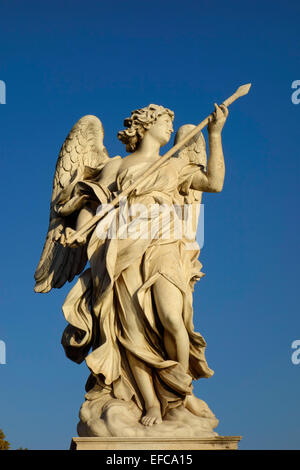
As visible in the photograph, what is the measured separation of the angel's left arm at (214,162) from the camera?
7.75m

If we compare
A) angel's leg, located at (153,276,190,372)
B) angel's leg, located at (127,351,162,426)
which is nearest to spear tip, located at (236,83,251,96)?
angel's leg, located at (153,276,190,372)

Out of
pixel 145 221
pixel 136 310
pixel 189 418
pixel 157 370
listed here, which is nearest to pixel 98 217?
pixel 145 221

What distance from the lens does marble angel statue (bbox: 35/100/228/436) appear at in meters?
7.02

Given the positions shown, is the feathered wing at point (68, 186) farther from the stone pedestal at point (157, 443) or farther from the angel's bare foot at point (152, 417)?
the stone pedestal at point (157, 443)

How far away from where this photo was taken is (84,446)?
6.47 m

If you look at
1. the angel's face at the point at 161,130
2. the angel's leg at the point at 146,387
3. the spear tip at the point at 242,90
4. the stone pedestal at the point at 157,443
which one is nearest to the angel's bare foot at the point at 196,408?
the angel's leg at the point at 146,387

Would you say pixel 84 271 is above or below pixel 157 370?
above

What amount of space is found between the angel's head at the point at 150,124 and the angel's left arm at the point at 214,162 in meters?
0.66

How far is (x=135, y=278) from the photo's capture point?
24.1 feet

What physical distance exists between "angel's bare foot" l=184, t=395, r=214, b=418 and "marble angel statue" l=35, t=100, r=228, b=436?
12 millimetres
